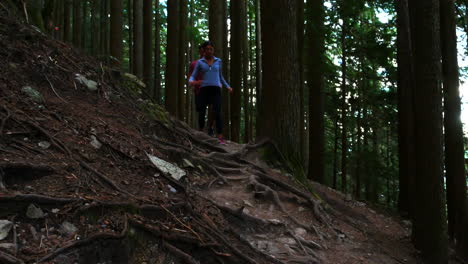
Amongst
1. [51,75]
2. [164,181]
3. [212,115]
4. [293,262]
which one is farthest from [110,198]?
[212,115]

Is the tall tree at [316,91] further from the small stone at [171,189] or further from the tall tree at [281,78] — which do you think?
the small stone at [171,189]

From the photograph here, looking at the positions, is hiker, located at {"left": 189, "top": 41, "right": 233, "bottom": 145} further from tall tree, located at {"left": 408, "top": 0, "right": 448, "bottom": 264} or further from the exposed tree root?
the exposed tree root

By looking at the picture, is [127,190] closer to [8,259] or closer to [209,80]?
[8,259]

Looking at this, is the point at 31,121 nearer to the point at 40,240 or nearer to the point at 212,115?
the point at 40,240

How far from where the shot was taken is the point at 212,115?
308 inches

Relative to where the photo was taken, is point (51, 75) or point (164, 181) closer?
point (164, 181)

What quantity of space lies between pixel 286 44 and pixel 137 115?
109 inches

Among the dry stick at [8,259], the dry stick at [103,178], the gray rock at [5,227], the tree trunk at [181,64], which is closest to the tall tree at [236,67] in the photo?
the tree trunk at [181,64]

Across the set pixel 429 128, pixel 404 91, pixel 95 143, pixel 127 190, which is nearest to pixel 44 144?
pixel 95 143

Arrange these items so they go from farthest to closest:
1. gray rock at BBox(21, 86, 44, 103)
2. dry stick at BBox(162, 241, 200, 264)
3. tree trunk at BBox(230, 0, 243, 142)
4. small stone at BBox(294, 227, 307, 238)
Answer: tree trunk at BBox(230, 0, 243, 142), small stone at BBox(294, 227, 307, 238), gray rock at BBox(21, 86, 44, 103), dry stick at BBox(162, 241, 200, 264)

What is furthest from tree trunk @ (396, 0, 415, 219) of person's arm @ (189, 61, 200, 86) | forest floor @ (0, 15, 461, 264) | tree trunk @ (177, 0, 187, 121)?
tree trunk @ (177, 0, 187, 121)

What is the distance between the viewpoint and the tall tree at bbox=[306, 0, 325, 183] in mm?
9500

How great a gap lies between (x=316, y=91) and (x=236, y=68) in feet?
8.51

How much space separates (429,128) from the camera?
190 inches
